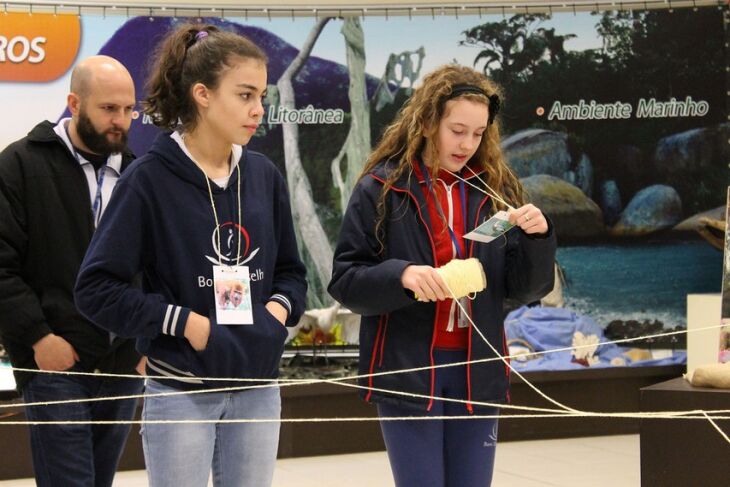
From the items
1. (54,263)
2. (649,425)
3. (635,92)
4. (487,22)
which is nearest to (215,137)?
(54,263)

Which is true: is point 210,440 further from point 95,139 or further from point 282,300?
point 95,139

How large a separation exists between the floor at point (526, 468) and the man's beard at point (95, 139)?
7.60 ft

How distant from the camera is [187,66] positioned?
Result: 2.19 meters

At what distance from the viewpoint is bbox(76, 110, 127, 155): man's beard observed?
8.87 feet

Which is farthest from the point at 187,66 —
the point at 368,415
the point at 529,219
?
the point at 368,415

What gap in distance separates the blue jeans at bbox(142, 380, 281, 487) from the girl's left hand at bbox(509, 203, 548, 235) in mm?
640

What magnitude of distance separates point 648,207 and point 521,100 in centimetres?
91

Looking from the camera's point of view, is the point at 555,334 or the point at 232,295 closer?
the point at 232,295

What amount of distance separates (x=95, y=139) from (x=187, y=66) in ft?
2.02

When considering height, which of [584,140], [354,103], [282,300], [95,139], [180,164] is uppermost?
[354,103]

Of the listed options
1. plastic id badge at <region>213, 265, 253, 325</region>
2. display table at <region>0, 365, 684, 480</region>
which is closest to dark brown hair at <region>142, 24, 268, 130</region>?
plastic id badge at <region>213, 265, 253, 325</region>

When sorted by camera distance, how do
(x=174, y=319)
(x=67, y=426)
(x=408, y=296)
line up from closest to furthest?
(x=174, y=319), (x=408, y=296), (x=67, y=426)

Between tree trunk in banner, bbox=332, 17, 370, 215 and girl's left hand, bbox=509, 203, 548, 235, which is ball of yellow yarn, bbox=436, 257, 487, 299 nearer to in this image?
girl's left hand, bbox=509, 203, 548, 235

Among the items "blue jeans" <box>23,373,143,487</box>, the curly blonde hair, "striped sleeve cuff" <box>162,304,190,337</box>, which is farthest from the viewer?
"blue jeans" <box>23,373,143,487</box>
